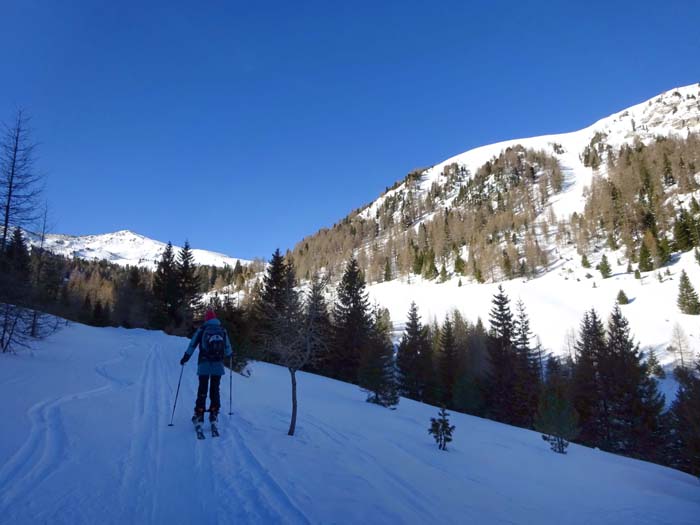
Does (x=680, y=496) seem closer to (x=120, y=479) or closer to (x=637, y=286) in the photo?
(x=120, y=479)

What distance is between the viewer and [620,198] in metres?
104

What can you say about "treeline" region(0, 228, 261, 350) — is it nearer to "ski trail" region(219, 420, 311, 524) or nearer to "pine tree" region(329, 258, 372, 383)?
"ski trail" region(219, 420, 311, 524)

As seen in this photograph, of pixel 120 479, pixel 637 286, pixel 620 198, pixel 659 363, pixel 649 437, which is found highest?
pixel 620 198

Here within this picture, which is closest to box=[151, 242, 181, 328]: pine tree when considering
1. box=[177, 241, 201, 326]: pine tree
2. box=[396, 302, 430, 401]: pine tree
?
box=[177, 241, 201, 326]: pine tree

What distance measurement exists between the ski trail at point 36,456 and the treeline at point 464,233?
9246 cm

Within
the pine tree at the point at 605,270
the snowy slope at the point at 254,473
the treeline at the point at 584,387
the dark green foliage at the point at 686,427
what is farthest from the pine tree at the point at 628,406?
the pine tree at the point at 605,270

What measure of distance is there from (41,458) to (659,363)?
58.1 metres

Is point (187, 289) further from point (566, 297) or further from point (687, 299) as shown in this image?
point (687, 299)

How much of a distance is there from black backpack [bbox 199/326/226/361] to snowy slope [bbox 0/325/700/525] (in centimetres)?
128

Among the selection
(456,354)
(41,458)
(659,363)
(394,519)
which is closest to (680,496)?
(394,519)

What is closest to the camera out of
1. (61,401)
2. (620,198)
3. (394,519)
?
(394,519)

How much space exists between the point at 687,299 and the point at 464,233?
79.9m

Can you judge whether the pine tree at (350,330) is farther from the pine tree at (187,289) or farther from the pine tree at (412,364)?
the pine tree at (187,289)

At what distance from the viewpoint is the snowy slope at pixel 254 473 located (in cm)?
358
